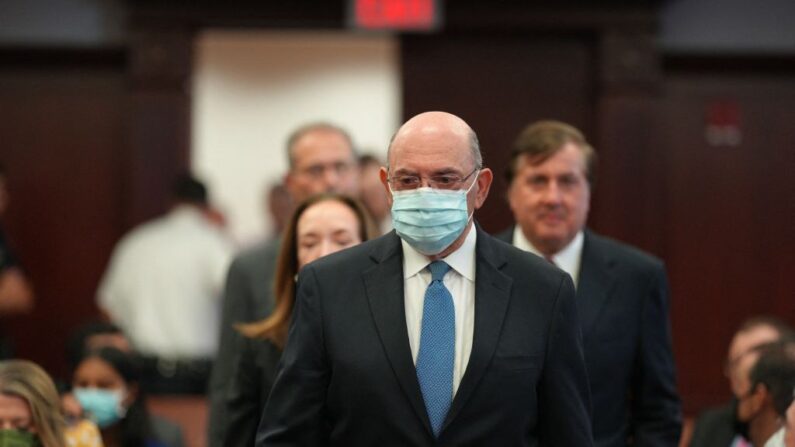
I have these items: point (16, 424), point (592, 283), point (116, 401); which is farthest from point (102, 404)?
point (592, 283)

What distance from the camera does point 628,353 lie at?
410 centimetres

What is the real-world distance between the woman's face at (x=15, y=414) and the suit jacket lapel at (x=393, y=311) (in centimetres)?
172

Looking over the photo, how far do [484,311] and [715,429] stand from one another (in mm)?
2316

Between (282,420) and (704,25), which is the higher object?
(704,25)

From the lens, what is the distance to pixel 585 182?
439 cm

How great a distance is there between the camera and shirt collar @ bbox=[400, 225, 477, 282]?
3.21 m

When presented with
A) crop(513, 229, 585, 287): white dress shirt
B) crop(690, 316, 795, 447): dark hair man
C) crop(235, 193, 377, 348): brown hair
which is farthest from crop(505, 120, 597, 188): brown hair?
crop(690, 316, 795, 447): dark hair man

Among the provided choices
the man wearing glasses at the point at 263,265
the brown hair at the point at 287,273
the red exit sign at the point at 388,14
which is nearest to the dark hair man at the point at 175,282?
the red exit sign at the point at 388,14

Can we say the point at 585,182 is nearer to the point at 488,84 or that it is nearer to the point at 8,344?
the point at 8,344

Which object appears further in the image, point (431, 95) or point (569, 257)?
point (431, 95)

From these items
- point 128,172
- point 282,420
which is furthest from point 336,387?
point 128,172

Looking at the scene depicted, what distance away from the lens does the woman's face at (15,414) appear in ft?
14.6

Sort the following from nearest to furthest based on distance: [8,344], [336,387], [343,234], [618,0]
Answer: [336,387], [343,234], [8,344], [618,0]

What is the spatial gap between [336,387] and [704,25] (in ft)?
20.3
